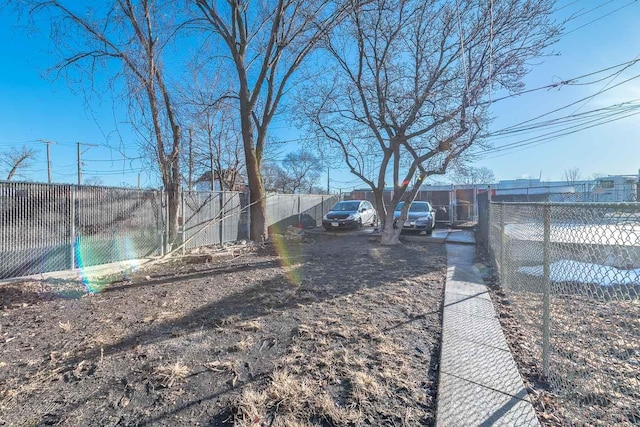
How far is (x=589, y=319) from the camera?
3002mm

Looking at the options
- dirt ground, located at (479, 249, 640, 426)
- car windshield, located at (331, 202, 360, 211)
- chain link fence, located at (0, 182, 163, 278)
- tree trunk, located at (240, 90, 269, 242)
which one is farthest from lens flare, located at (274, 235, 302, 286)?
car windshield, located at (331, 202, 360, 211)

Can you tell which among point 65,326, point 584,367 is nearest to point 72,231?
point 65,326

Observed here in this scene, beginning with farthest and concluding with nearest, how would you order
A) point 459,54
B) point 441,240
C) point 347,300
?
point 441,240 → point 459,54 → point 347,300

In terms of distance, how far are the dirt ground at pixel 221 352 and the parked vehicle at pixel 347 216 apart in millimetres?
8029

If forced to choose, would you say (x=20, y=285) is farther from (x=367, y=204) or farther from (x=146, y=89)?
(x=367, y=204)

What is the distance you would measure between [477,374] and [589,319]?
1.34 m

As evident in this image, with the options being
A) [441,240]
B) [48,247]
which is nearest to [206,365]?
[48,247]

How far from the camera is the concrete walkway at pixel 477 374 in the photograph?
2.14 metres

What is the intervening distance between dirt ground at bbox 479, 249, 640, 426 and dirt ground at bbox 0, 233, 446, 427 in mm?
808

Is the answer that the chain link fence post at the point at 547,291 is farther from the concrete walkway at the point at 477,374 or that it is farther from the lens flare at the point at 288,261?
the lens flare at the point at 288,261

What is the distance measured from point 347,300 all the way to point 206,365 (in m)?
2.34

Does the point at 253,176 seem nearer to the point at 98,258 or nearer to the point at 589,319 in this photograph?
the point at 98,258

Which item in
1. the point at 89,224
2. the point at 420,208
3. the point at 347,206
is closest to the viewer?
the point at 89,224

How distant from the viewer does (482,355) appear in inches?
117
